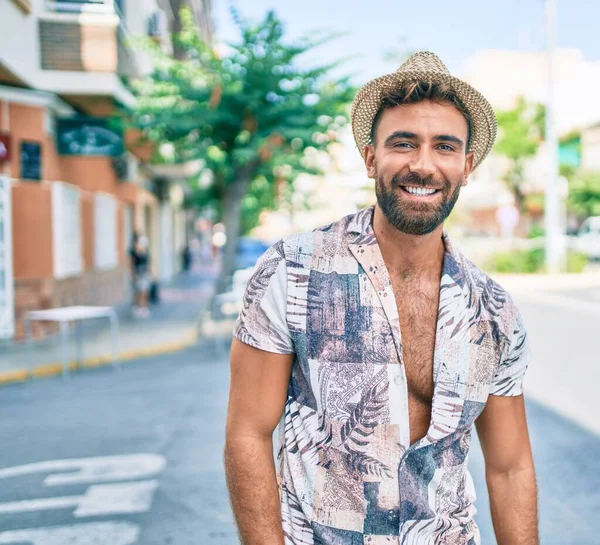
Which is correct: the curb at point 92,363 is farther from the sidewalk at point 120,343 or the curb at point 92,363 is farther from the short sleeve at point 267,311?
the short sleeve at point 267,311

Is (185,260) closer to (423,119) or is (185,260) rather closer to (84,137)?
(84,137)

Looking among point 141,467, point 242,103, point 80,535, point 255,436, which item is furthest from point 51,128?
point 255,436

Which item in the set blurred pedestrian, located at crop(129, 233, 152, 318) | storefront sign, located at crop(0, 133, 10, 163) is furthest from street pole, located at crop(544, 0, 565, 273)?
storefront sign, located at crop(0, 133, 10, 163)

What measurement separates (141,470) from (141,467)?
0.07 metres

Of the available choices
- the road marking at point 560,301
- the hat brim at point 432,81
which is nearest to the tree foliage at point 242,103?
the road marking at point 560,301

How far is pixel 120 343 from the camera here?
11578mm

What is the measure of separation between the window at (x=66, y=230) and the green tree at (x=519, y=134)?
23.4m

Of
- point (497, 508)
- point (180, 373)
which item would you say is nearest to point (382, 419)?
point (497, 508)

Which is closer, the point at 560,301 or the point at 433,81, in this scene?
the point at 433,81

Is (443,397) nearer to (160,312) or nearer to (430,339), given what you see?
(430,339)

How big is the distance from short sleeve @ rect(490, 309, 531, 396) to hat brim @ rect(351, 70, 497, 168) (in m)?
0.50

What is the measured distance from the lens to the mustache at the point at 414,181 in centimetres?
180

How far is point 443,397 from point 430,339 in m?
0.15

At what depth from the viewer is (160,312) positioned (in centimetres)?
1631
